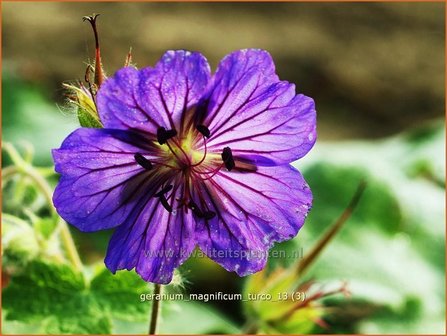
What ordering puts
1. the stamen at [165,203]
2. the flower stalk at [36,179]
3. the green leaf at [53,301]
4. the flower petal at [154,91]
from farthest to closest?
the flower stalk at [36,179] → the green leaf at [53,301] → the stamen at [165,203] → the flower petal at [154,91]

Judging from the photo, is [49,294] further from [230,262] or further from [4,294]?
[230,262]

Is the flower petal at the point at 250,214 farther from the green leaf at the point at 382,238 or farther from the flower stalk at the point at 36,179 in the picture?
the green leaf at the point at 382,238

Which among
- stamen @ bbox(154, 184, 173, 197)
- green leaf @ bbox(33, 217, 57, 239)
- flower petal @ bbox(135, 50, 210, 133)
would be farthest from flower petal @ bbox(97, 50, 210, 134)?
green leaf @ bbox(33, 217, 57, 239)

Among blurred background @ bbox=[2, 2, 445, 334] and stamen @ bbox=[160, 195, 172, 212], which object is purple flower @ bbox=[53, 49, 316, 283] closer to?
stamen @ bbox=[160, 195, 172, 212]

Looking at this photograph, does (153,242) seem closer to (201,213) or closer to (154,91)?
(201,213)

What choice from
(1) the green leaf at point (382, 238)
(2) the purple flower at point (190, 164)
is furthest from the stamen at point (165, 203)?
(1) the green leaf at point (382, 238)

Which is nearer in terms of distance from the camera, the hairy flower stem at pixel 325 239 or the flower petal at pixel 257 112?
the flower petal at pixel 257 112

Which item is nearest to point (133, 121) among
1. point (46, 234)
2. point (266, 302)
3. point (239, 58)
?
point (239, 58)
